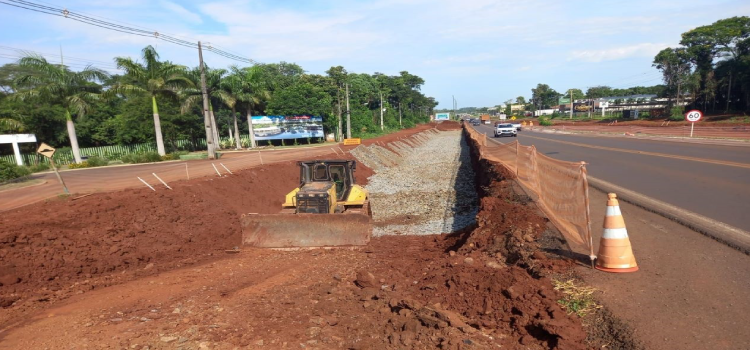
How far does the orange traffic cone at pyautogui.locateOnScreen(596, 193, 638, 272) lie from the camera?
16.1ft

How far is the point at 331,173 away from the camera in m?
10.6

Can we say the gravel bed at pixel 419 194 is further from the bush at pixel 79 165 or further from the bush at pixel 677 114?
the bush at pixel 677 114

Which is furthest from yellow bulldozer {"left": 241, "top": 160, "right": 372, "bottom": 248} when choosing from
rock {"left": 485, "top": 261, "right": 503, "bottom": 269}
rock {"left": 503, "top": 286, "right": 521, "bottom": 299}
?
rock {"left": 503, "top": 286, "right": 521, "bottom": 299}

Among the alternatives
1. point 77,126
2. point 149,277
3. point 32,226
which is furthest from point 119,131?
point 149,277

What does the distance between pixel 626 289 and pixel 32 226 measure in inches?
446

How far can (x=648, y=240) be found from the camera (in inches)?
243

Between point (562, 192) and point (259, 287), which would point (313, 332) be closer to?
point (259, 287)

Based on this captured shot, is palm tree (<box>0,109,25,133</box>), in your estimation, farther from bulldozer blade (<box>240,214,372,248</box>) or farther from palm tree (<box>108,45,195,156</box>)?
bulldozer blade (<box>240,214,372,248</box>)

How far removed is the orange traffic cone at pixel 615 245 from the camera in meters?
4.89

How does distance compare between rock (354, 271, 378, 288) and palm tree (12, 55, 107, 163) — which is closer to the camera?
rock (354, 271, 378, 288)

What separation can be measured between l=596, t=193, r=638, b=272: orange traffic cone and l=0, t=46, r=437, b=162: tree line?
82.8 feet

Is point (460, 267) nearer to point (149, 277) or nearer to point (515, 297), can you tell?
point (515, 297)

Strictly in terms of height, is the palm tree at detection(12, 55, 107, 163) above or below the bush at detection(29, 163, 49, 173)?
above

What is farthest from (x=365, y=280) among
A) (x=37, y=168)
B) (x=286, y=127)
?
(x=286, y=127)
